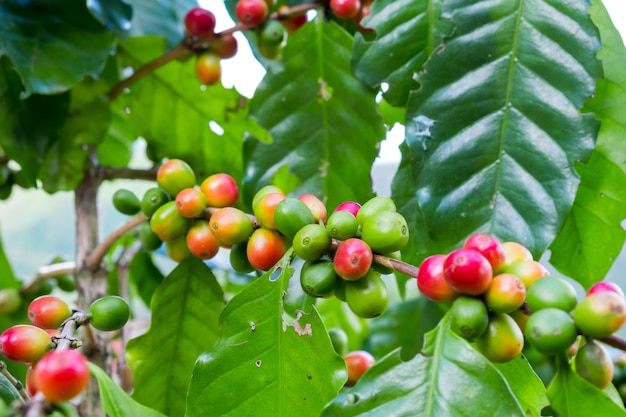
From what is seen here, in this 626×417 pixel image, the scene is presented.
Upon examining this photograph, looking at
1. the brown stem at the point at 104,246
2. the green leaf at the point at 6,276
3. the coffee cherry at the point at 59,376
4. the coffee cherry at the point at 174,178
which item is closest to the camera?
the coffee cherry at the point at 59,376

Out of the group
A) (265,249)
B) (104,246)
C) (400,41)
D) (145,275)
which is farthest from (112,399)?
(145,275)

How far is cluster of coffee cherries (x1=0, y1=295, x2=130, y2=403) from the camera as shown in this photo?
443 millimetres

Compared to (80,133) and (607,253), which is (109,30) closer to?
(80,133)

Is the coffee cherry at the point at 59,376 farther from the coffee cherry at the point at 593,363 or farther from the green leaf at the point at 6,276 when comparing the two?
the green leaf at the point at 6,276

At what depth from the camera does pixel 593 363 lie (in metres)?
0.48

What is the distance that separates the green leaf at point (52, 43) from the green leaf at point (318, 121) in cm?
24

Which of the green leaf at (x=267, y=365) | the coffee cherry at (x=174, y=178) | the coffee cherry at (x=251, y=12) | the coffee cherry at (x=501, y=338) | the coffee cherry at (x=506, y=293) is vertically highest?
the coffee cherry at (x=506, y=293)

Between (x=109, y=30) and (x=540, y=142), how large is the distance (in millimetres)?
657

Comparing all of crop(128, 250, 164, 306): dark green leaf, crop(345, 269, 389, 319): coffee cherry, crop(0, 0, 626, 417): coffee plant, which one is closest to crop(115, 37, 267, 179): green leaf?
crop(0, 0, 626, 417): coffee plant

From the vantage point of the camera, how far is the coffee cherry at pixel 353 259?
56 centimetres

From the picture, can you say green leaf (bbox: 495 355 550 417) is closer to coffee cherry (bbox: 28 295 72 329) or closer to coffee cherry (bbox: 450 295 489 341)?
coffee cherry (bbox: 450 295 489 341)

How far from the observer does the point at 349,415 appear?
1.74ft

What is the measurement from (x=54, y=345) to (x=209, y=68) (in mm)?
601

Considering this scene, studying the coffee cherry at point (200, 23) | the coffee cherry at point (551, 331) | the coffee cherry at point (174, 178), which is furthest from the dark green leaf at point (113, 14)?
the coffee cherry at point (551, 331)
